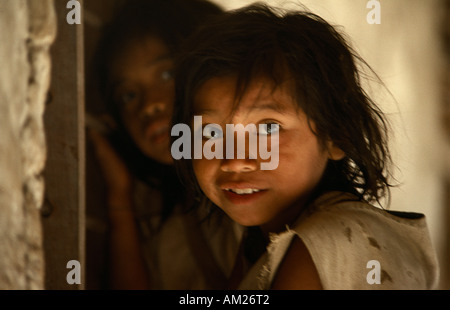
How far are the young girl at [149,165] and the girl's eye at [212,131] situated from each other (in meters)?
0.14

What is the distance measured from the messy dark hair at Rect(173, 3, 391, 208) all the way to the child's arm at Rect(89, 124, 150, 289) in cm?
22

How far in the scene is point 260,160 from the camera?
0.64 metres

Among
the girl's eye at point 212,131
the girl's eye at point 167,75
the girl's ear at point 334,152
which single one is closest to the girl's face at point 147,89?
the girl's eye at point 167,75

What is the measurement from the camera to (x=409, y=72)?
0.76 meters

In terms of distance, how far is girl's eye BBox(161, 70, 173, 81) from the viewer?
32.4 inches

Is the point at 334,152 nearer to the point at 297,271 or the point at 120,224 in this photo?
the point at 297,271

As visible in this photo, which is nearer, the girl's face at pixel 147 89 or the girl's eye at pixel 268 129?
the girl's eye at pixel 268 129

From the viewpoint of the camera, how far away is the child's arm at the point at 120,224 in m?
0.89

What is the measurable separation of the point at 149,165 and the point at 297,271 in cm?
40

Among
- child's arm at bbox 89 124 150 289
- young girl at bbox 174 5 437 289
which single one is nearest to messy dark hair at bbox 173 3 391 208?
young girl at bbox 174 5 437 289

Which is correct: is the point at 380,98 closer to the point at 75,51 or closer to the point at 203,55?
the point at 203,55

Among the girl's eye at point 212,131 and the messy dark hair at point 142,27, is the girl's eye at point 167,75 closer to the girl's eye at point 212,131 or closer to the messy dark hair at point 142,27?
the messy dark hair at point 142,27

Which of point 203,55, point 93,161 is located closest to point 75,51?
point 203,55

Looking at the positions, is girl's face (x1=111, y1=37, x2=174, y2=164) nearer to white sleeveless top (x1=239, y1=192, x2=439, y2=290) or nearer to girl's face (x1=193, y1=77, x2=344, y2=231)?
girl's face (x1=193, y1=77, x2=344, y2=231)
